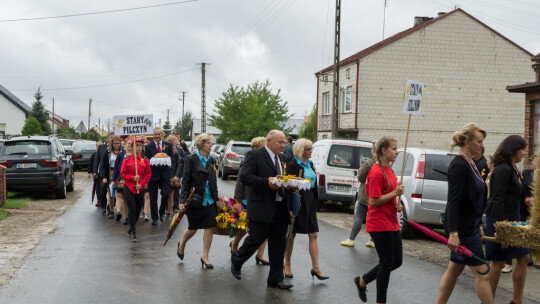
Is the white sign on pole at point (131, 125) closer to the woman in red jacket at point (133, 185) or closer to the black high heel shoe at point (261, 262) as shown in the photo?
the woman in red jacket at point (133, 185)

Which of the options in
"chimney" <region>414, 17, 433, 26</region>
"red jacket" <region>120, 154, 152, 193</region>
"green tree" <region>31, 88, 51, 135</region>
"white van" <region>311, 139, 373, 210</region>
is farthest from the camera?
"green tree" <region>31, 88, 51, 135</region>

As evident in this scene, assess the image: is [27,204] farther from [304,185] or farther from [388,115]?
[388,115]

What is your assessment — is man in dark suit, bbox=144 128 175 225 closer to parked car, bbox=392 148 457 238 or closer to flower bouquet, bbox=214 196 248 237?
flower bouquet, bbox=214 196 248 237

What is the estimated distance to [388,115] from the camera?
35344 millimetres

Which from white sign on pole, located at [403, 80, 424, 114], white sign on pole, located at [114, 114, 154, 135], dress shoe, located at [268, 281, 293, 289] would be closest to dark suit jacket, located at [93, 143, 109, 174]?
white sign on pole, located at [114, 114, 154, 135]

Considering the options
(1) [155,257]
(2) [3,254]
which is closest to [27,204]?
(2) [3,254]

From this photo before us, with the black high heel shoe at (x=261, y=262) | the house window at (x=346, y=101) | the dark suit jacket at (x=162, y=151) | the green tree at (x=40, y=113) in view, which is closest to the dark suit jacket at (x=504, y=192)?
the black high heel shoe at (x=261, y=262)

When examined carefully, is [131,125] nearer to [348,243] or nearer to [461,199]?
[348,243]

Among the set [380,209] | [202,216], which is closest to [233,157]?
[202,216]

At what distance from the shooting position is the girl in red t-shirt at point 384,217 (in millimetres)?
5500

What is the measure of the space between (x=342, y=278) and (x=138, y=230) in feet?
16.6

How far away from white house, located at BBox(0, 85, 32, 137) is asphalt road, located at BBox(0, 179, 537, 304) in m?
61.6

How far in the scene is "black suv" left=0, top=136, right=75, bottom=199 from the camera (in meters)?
16.1

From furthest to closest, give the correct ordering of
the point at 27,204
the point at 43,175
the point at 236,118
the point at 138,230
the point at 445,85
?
1. the point at 236,118
2. the point at 445,85
3. the point at 43,175
4. the point at 27,204
5. the point at 138,230
